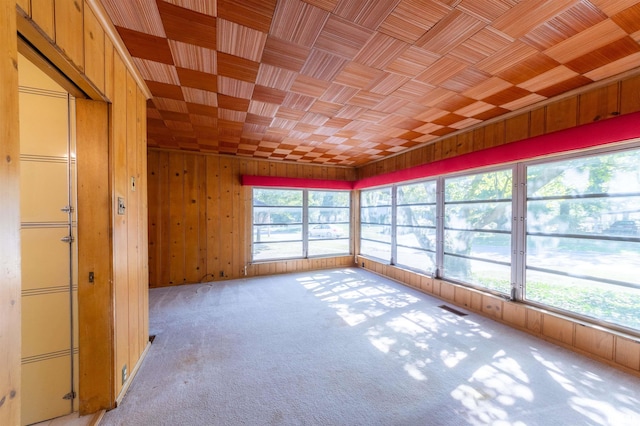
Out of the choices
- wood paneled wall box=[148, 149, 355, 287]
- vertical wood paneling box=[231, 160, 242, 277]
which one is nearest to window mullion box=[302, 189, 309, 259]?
wood paneled wall box=[148, 149, 355, 287]

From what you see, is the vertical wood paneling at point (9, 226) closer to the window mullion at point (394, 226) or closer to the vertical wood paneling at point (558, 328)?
the vertical wood paneling at point (558, 328)

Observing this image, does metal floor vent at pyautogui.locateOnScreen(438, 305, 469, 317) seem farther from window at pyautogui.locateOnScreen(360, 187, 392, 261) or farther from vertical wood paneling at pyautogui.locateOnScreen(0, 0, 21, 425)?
vertical wood paneling at pyautogui.locateOnScreen(0, 0, 21, 425)

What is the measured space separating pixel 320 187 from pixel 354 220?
1269 mm

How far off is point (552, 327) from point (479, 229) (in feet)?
4.18

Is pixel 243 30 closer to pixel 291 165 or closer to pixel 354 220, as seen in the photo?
pixel 291 165

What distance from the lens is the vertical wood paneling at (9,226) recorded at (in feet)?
2.50

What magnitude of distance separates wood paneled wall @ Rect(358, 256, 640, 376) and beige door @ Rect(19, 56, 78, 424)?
4.10 meters

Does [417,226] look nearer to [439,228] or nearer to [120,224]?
[439,228]

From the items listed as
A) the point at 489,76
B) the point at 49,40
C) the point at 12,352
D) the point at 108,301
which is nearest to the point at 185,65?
the point at 49,40

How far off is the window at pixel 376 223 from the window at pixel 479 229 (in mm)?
1426

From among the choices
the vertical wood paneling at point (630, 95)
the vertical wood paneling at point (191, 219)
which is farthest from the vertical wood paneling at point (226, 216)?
the vertical wood paneling at point (630, 95)

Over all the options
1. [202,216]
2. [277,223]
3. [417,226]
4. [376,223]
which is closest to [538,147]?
[417,226]

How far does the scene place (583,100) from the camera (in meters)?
2.34

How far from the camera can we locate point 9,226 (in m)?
0.79
